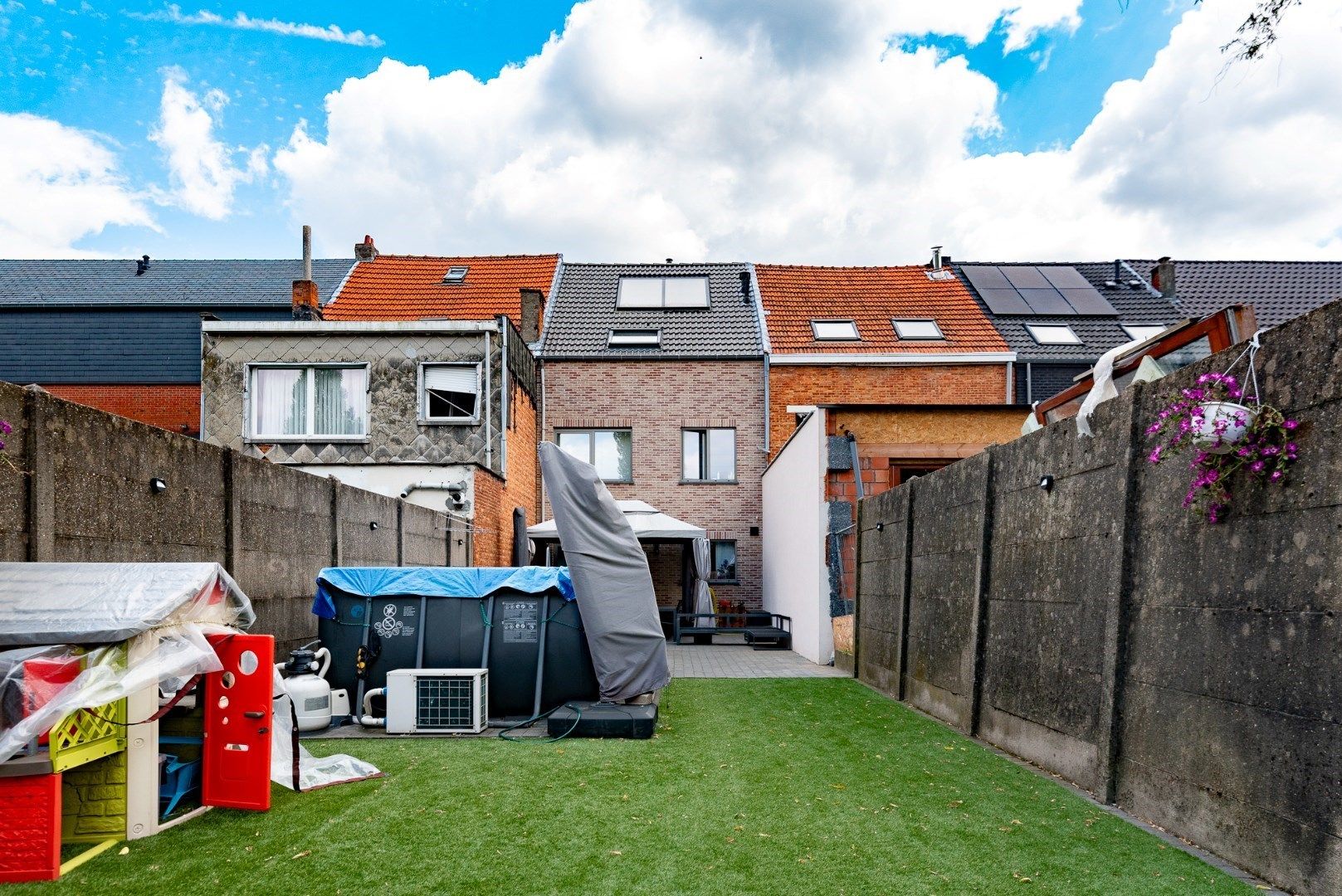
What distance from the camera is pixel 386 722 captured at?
715 cm

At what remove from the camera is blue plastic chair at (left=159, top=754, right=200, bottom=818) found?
4473mm

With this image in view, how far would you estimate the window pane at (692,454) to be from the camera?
64.8ft

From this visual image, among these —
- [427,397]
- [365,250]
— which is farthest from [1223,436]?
[365,250]

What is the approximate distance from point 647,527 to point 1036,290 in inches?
522

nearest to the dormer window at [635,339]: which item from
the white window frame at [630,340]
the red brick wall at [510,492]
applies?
the white window frame at [630,340]

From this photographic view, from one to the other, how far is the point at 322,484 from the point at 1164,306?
21.0 meters

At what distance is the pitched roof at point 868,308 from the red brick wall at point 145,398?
1552cm

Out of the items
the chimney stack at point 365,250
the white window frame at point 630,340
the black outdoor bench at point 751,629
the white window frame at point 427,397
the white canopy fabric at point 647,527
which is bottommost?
the black outdoor bench at point 751,629

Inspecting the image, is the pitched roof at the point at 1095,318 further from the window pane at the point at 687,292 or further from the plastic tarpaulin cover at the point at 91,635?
the plastic tarpaulin cover at the point at 91,635

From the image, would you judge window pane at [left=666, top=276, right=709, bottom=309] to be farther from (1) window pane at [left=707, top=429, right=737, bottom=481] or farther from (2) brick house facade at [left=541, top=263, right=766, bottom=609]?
(1) window pane at [left=707, top=429, right=737, bottom=481]

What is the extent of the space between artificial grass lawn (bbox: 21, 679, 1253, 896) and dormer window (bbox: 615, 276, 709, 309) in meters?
15.9

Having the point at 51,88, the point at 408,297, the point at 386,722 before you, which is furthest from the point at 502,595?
the point at 408,297

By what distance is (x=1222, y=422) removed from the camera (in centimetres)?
335

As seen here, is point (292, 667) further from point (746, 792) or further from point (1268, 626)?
point (1268, 626)
